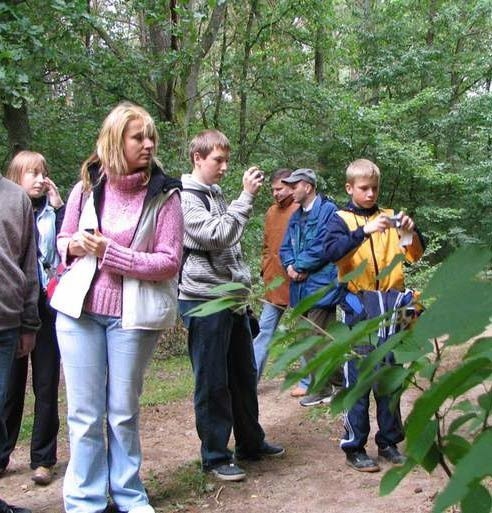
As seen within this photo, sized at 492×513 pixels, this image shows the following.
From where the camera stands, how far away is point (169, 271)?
293 centimetres

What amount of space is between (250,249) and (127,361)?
22.8 ft

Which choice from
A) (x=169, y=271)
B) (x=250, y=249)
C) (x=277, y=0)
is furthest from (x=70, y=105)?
(x=169, y=271)

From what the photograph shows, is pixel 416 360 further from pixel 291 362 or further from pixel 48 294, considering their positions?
pixel 48 294

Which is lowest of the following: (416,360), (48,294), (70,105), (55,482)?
(55,482)

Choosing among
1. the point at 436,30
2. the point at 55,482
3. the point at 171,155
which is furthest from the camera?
the point at 436,30

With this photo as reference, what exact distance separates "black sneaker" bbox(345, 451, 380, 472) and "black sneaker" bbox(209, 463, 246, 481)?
0.64 metres

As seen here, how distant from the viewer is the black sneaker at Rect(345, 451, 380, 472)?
365 centimetres

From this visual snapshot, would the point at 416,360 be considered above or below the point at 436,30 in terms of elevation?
below

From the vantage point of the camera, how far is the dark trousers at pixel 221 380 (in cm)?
340

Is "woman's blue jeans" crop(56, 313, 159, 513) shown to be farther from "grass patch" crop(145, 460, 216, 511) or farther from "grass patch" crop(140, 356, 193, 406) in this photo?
"grass patch" crop(140, 356, 193, 406)

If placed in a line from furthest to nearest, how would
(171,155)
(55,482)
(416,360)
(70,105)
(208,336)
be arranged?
(70,105) < (171,155) < (55,482) < (208,336) < (416,360)

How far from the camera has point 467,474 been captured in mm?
611

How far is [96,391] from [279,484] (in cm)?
122

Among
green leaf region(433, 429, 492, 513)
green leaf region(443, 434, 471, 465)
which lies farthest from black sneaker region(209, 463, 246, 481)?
green leaf region(433, 429, 492, 513)
